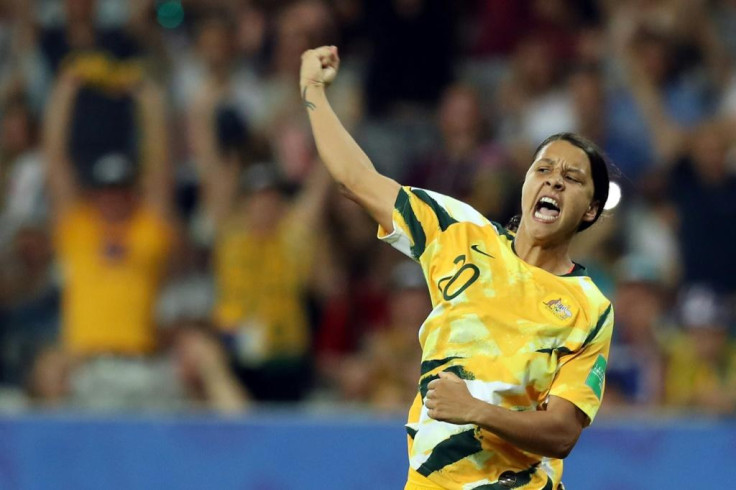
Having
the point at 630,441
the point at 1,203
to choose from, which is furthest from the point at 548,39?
the point at 1,203

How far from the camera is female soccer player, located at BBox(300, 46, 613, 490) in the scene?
3.78 m

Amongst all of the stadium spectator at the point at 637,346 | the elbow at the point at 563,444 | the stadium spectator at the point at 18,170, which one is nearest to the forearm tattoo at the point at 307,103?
the elbow at the point at 563,444

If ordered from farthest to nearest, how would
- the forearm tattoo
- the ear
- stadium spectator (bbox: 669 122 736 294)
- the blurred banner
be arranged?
stadium spectator (bbox: 669 122 736 294)
the blurred banner
the forearm tattoo
the ear

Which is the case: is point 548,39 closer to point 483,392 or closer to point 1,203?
point 1,203

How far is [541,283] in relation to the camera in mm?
3887

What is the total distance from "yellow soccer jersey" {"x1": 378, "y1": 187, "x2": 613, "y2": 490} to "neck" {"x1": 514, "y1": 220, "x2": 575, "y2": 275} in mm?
51

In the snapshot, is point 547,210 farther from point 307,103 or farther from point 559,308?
point 307,103

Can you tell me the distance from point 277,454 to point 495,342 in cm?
383

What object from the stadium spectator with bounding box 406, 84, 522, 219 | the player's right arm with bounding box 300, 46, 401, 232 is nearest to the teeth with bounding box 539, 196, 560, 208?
the player's right arm with bounding box 300, 46, 401, 232

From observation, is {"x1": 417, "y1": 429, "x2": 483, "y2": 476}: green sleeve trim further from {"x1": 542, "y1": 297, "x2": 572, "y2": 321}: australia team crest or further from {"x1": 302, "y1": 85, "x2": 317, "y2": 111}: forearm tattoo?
{"x1": 302, "y1": 85, "x2": 317, "y2": 111}: forearm tattoo

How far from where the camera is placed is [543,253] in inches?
157

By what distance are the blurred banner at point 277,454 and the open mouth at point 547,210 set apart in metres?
3.03

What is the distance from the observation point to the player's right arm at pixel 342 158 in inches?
159

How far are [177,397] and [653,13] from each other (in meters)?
3.89
